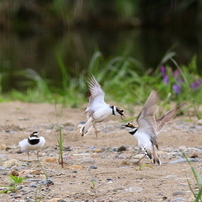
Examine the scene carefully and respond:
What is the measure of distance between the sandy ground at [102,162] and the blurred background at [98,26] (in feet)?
42.4

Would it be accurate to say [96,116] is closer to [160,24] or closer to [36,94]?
[36,94]

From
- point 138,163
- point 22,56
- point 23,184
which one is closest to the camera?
point 23,184

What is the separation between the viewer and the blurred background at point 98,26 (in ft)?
67.2

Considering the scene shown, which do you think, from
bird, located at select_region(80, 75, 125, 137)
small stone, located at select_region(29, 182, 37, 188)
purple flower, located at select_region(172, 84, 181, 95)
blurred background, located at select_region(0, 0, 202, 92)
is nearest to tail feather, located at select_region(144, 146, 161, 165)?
bird, located at select_region(80, 75, 125, 137)

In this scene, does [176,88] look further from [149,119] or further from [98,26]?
[98,26]

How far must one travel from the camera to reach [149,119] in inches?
157

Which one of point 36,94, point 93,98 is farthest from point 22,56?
point 93,98

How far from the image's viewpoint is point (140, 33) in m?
26.5

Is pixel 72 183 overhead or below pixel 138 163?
below

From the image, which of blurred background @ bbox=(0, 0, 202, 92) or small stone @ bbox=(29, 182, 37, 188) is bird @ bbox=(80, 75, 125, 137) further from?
blurred background @ bbox=(0, 0, 202, 92)

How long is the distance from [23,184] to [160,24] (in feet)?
89.0

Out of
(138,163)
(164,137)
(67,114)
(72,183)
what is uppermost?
(67,114)

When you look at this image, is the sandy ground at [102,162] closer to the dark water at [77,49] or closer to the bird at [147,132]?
the bird at [147,132]

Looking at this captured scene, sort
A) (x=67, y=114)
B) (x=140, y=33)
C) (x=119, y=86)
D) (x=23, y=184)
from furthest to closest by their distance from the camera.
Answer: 1. (x=140, y=33)
2. (x=119, y=86)
3. (x=67, y=114)
4. (x=23, y=184)
